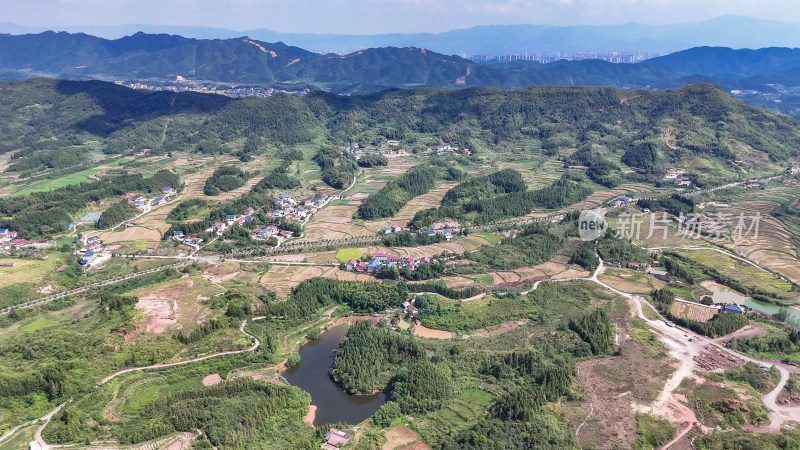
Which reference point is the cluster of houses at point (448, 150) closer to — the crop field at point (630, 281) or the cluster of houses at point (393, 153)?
the cluster of houses at point (393, 153)

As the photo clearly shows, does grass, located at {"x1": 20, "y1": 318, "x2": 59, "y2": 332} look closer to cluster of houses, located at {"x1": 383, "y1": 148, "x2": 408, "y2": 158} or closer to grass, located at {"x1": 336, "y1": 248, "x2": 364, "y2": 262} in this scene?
grass, located at {"x1": 336, "y1": 248, "x2": 364, "y2": 262}

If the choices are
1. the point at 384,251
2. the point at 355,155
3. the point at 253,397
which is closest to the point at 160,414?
the point at 253,397

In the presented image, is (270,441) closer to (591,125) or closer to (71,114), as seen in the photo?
(591,125)

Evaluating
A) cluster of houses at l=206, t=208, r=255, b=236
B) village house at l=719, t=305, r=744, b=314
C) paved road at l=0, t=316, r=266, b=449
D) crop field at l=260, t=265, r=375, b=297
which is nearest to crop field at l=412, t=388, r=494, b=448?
paved road at l=0, t=316, r=266, b=449

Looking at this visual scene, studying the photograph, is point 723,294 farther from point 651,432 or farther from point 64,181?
point 64,181

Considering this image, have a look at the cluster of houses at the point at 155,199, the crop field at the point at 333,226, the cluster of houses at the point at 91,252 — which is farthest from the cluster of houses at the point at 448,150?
the cluster of houses at the point at 91,252

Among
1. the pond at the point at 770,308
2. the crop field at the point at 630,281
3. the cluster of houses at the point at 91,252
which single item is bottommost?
the pond at the point at 770,308

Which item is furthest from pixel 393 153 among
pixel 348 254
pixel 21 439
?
pixel 21 439
